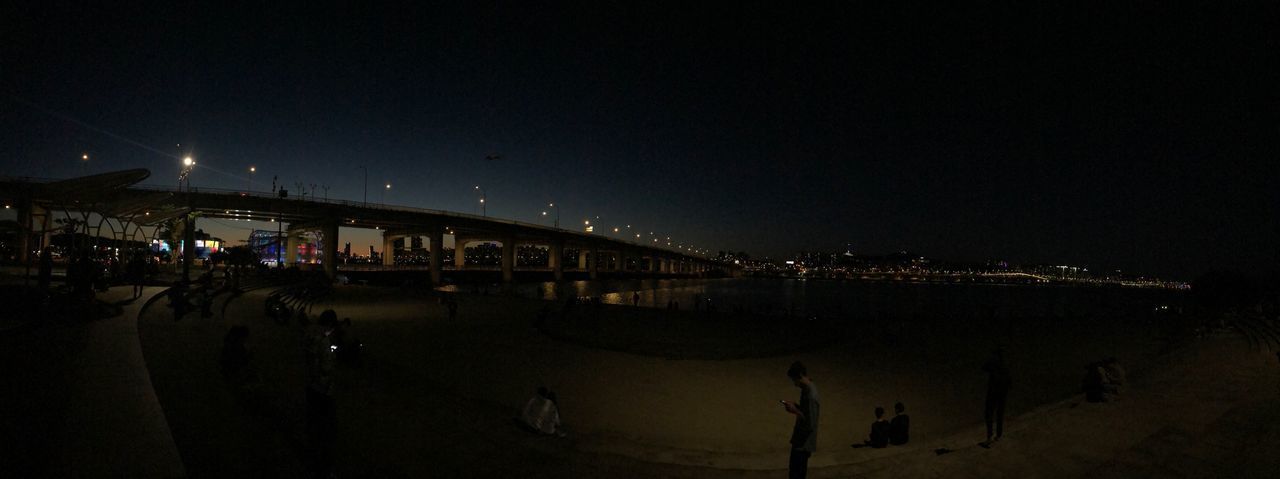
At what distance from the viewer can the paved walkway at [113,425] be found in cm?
419

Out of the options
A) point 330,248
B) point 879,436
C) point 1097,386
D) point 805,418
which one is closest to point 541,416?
point 805,418

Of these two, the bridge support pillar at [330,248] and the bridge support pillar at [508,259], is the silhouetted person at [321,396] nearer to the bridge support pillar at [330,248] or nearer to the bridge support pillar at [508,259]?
the bridge support pillar at [330,248]

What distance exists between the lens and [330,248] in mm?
59594

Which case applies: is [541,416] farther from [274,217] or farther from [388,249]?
[388,249]

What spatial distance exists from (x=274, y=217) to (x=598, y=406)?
71789 mm

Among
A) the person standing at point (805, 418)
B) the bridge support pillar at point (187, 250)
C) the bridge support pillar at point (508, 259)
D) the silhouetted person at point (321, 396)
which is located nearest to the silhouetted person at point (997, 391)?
the person standing at point (805, 418)

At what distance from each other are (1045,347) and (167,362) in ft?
99.6

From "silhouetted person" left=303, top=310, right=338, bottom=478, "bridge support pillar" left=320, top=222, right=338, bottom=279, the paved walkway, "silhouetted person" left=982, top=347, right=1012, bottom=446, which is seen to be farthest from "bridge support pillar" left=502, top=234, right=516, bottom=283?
"silhouetted person" left=303, top=310, right=338, bottom=478

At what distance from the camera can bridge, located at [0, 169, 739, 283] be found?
536 inches

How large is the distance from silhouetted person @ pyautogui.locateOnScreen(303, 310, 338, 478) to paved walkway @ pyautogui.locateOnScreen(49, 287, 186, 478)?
41.6 inches

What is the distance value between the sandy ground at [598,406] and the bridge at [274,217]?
12.4 ft

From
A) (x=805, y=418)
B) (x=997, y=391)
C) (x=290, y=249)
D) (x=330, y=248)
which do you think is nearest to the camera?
(x=805, y=418)

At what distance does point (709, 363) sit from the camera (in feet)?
56.1

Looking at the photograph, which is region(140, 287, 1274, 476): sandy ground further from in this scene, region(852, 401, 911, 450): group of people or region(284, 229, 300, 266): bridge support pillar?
region(284, 229, 300, 266): bridge support pillar
